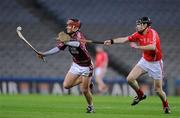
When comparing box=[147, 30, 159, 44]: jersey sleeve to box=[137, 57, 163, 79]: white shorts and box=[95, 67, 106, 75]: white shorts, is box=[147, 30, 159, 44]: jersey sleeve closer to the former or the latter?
box=[137, 57, 163, 79]: white shorts

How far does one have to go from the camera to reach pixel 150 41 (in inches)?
606

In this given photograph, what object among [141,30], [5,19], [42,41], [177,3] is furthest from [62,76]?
[141,30]

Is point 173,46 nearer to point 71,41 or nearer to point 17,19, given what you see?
point 17,19

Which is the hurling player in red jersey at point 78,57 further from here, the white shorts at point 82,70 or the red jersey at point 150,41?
the red jersey at point 150,41

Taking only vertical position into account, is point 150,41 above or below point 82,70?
above

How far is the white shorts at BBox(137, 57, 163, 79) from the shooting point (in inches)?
614

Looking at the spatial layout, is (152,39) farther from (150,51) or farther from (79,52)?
(79,52)

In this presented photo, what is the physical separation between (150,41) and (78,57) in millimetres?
1692

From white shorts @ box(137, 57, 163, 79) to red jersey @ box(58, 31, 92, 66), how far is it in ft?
4.67

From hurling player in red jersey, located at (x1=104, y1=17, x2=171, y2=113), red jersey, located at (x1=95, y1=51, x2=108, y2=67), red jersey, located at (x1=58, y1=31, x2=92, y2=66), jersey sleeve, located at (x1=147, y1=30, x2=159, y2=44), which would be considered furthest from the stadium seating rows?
red jersey, located at (x1=58, y1=31, x2=92, y2=66)

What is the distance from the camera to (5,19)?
31.5 m

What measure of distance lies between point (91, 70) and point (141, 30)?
1.53 metres

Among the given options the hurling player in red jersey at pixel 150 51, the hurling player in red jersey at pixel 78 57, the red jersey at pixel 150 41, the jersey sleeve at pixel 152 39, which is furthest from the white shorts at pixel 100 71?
the jersey sleeve at pixel 152 39

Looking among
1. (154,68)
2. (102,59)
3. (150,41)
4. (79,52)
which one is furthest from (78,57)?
(102,59)
